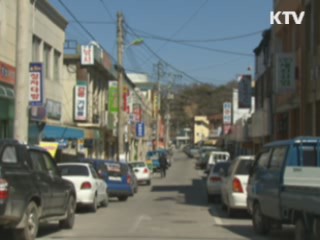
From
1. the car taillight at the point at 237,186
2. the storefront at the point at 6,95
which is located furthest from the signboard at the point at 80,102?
the car taillight at the point at 237,186

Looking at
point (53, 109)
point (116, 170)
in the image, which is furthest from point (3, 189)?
point (53, 109)

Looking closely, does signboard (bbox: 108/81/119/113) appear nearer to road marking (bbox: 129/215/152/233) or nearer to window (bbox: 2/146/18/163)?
road marking (bbox: 129/215/152/233)

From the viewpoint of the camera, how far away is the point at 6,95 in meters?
25.5

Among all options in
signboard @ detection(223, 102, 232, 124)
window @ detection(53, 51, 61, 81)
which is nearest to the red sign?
window @ detection(53, 51, 61, 81)

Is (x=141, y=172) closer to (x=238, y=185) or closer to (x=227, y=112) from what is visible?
(x=238, y=185)

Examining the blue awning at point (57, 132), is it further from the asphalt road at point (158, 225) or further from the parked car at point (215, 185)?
the parked car at point (215, 185)

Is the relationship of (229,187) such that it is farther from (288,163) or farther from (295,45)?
(295,45)

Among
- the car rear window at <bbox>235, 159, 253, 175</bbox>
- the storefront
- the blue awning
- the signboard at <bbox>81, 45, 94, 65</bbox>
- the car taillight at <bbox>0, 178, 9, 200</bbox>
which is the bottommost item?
the car taillight at <bbox>0, 178, 9, 200</bbox>

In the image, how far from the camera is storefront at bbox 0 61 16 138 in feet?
83.3

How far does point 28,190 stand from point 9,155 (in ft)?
A: 2.34

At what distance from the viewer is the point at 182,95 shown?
443 ft

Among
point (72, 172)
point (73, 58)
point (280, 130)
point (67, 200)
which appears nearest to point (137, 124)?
point (73, 58)

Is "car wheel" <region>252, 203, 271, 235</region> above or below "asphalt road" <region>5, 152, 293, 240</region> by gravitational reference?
above

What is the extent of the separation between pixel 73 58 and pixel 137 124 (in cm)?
3166
